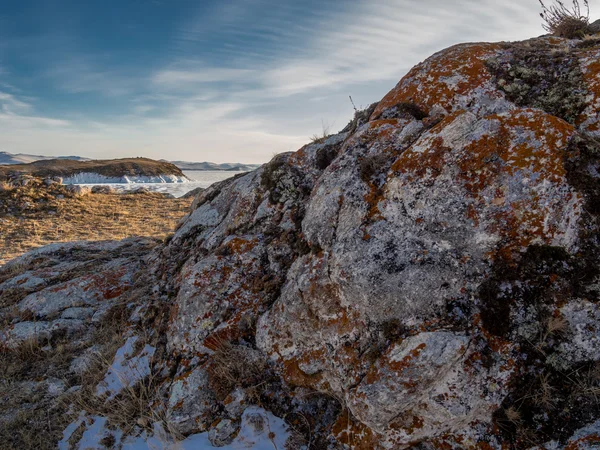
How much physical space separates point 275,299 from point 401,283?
6.58ft

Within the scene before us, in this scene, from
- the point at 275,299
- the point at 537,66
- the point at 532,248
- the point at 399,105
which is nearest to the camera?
the point at 532,248

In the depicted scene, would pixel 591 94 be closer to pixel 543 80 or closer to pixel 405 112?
pixel 543 80

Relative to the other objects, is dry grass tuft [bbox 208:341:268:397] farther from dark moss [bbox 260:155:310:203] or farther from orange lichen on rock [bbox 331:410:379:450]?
dark moss [bbox 260:155:310:203]

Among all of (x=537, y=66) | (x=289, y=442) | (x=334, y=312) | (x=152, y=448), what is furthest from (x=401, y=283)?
(x=537, y=66)

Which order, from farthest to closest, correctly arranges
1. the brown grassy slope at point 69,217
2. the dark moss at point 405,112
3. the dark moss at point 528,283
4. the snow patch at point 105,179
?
the snow patch at point 105,179
the brown grassy slope at point 69,217
the dark moss at point 405,112
the dark moss at point 528,283

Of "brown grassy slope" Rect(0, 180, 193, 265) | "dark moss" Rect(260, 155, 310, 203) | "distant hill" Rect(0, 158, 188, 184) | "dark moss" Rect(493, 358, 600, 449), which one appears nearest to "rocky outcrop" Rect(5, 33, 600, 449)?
"dark moss" Rect(493, 358, 600, 449)

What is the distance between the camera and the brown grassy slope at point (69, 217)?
18.3 m

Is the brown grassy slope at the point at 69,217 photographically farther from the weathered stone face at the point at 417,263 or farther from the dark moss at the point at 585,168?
the dark moss at the point at 585,168

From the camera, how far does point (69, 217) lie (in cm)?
2338

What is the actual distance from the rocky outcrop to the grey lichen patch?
0.03 m

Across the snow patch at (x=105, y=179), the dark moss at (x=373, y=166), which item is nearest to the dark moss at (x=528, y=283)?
the dark moss at (x=373, y=166)

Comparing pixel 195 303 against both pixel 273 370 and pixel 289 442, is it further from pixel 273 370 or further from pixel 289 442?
pixel 289 442

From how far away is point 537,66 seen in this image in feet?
17.6

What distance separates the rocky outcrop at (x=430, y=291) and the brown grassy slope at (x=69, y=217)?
11.6 meters
